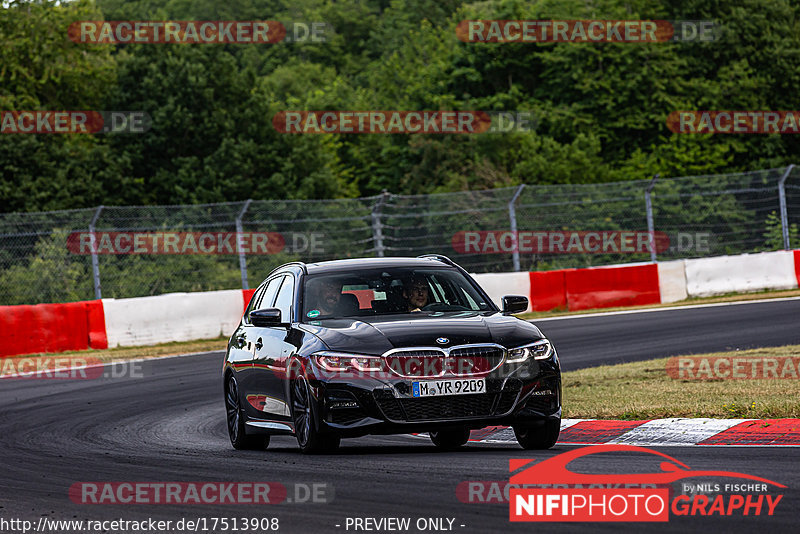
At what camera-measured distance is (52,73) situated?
168 feet

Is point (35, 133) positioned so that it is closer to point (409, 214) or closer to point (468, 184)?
point (468, 184)

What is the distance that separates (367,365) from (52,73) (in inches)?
1814

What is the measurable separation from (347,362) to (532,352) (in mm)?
1233

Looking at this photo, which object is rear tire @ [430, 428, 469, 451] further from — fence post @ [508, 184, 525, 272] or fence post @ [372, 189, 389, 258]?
fence post @ [508, 184, 525, 272]

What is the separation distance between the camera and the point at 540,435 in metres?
Answer: 8.55

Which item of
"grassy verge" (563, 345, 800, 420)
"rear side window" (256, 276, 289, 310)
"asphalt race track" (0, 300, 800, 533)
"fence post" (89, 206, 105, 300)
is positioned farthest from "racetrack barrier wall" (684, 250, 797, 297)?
"rear side window" (256, 276, 289, 310)

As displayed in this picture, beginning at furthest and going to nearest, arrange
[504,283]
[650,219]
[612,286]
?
1. [650,219]
2. [612,286]
3. [504,283]

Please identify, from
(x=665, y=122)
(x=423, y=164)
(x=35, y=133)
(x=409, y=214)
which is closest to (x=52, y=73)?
(x=35, y=133)

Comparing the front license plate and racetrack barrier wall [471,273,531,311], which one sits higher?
the front license plate

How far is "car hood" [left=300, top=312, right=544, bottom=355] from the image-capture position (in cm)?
818

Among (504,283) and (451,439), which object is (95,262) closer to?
(504,283)

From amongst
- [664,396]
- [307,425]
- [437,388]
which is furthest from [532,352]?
[664,396]

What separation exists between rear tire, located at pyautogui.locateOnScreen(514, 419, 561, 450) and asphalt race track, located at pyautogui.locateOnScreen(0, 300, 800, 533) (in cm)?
10

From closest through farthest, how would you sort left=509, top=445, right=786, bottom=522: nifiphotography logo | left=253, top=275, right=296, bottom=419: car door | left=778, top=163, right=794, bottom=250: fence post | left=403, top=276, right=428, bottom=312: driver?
left=509, top=445, right=786, bottom=522: nifiphotography logo, left=253, top=275, right=296, bottom=419: car door, left=403, top=276, right=428, bottom=312: driver, left=778, top=163, right=794, bottom=250: fence post
